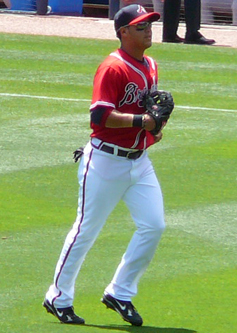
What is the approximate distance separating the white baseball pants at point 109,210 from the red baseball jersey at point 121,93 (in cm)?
11

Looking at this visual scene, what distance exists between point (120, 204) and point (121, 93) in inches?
129

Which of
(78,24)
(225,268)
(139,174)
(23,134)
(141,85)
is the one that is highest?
(141,85)

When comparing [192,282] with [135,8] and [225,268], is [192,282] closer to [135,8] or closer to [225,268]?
[225,268]

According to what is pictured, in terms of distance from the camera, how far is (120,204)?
8.79 m

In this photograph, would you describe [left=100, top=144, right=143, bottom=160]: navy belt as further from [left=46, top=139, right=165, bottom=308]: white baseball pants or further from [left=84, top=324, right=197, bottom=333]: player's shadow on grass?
[left=84, top=324, right=197, bottom=333]: player's shadow on grass

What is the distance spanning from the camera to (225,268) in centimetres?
696

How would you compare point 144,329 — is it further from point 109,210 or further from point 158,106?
point 158,106

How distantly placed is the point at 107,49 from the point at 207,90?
12.3 ft

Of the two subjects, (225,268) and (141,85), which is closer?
(141,85)

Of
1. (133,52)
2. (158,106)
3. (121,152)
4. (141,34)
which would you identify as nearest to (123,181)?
(121,152)

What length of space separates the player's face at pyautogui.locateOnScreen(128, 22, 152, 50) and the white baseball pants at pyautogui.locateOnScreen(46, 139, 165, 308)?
650 millimetres

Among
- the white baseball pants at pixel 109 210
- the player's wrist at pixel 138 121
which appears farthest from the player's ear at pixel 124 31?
the white baseball pants at pixel 109 210

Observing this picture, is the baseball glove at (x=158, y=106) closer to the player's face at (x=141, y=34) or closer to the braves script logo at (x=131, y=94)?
the braves script logo at (x=131, y=94)

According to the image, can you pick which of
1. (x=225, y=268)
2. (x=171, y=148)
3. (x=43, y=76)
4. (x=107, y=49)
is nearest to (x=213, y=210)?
(x=225, y=268)
